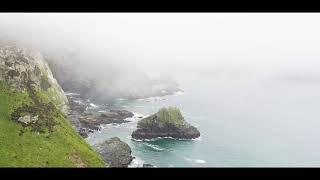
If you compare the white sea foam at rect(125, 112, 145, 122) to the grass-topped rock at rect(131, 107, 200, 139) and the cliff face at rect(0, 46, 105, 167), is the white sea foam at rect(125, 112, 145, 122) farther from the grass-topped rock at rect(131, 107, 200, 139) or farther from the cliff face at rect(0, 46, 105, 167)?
the cliff face at rect(0, 46, 105, 167)

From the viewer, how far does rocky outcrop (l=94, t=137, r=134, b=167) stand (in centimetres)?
9906

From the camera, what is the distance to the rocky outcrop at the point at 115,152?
99.1 meters

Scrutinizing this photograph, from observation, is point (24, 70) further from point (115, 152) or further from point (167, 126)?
point (167, 126)

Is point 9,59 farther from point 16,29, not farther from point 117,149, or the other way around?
point 16,29

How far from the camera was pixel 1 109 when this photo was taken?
9362cm

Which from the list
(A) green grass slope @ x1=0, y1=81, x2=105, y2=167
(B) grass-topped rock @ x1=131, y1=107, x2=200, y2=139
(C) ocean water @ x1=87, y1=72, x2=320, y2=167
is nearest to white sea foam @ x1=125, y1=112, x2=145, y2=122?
(C) ocean water @ x1=87, y1=72, x2=320, y2=167

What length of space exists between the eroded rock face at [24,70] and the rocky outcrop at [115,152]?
19.2 meters

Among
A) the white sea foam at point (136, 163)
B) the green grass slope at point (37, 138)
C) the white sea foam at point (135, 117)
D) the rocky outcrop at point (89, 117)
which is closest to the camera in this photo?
the green grass slope at point (37, 138)

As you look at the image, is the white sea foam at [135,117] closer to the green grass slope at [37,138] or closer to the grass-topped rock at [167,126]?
the grass-topped rock at [167,126]

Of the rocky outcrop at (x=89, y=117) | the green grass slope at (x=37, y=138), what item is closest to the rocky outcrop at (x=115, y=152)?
the green grass slope at (x=37, y=138)

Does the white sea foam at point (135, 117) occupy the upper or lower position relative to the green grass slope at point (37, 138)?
upper

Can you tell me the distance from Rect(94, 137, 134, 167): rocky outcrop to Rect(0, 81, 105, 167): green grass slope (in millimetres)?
6879

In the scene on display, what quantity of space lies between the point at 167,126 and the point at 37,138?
51.2 metres

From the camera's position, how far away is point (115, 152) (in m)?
103
